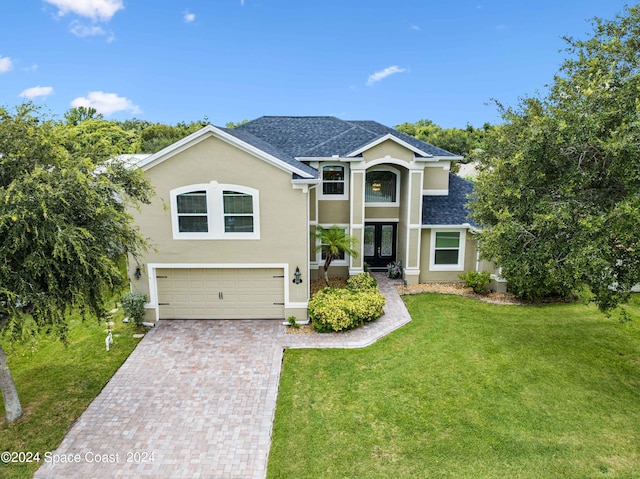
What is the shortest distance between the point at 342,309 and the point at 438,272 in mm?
6931

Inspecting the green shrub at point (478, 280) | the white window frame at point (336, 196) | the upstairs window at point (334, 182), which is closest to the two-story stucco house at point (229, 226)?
the white window frame at point (336, 196)

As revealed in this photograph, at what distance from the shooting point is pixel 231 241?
13430 mm

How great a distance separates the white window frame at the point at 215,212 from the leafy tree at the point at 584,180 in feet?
24.2

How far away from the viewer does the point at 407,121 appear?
239 ft

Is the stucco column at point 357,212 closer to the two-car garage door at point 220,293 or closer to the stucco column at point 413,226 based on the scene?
the stucco column at point 413,226

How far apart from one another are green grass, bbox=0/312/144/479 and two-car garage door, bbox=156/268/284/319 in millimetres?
1754

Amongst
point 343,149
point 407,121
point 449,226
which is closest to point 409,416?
point 449,226

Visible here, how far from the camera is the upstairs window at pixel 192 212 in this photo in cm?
1324

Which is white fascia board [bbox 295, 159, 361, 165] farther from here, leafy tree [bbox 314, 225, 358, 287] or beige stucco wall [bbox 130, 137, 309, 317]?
beige stucco wall [bbox 130, 137, 309, 317]

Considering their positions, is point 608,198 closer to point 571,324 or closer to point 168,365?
point 571,324

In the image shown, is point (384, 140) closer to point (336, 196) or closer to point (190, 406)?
point (336, 196)

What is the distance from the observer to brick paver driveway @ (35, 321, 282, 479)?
7.58 m

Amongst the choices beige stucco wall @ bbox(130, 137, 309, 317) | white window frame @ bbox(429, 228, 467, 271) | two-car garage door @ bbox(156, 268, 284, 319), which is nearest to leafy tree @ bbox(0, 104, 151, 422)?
beige stucco wall @ bbox(130, 137, 309, 317)

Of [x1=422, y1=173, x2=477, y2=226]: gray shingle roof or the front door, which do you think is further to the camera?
the front door
